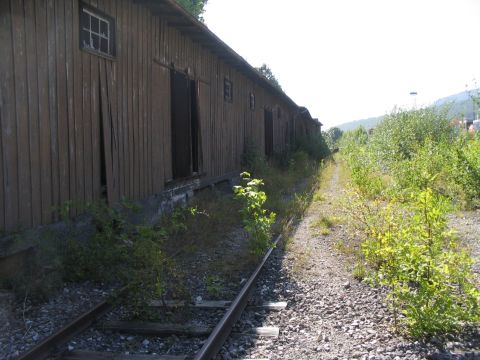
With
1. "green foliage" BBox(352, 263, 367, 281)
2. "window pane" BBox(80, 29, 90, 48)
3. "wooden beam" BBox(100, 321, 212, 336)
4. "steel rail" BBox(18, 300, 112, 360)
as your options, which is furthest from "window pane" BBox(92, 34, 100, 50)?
"green foliage" BBox(352, 263, 367, 281)

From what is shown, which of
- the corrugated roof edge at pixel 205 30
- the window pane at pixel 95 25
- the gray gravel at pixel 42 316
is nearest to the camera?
the gray gravel at pixel 42 316

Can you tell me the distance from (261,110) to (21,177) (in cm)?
1329

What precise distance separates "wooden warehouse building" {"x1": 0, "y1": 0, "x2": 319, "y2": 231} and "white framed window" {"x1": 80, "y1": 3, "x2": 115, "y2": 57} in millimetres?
15

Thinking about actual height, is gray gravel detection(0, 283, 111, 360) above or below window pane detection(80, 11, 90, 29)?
below

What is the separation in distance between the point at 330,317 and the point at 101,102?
14.5 feet

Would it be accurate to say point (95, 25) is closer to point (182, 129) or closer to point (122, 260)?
point (122, 260)

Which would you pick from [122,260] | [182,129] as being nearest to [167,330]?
[122,260]

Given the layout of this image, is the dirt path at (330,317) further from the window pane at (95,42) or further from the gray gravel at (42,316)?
the window pane at (95,42)

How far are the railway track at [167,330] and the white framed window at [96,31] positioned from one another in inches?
149

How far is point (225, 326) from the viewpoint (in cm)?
390

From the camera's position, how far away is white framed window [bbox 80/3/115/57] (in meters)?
6.16

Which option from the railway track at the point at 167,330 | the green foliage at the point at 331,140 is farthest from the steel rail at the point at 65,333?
the green foliage at the point at 331,140

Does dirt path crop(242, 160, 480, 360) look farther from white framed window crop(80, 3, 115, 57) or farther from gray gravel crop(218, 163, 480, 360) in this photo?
white framed window crop(80, 3, 115, 57)

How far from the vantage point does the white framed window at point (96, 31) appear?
20.2 ft
